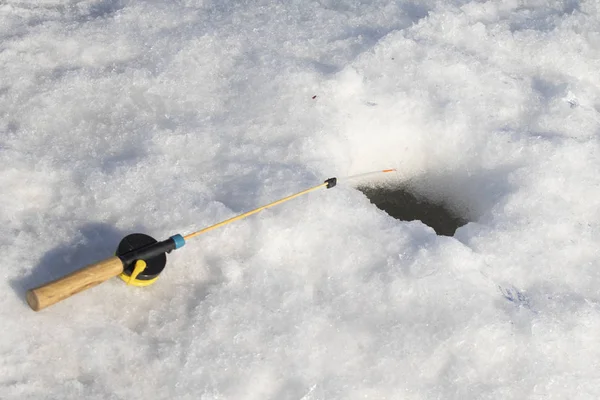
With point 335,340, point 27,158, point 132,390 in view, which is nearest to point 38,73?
point 27,158

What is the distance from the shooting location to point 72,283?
257 centimetres

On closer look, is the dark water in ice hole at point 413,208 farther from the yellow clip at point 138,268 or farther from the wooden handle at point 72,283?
the wooden handle at point 72,283

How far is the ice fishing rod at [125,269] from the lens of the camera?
255cm

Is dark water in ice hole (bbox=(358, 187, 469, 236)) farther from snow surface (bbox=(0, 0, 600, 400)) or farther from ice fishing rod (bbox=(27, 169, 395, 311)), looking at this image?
ice fishing rod (bbox=(27, 169, 395, 311))

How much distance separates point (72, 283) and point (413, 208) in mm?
1958

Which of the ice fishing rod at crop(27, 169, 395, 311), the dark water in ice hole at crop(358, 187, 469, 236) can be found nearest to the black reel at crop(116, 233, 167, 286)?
the ice fishing rod at crop(27, 169, 395, 311)

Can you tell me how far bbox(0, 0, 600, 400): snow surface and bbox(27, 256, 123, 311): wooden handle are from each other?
0.15 m

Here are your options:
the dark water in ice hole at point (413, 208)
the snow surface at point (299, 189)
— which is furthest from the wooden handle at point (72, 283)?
the dark water in ice hole at point (413, 208)

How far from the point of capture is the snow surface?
269 cm

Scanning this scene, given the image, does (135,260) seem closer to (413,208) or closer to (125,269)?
(125,269)

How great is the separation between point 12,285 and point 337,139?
1901 mm

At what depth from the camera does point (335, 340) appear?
2.78 m

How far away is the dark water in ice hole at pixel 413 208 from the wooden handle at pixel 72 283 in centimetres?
161

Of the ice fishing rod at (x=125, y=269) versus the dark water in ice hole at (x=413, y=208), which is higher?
the ice fishing rod at (x=125, y=269)
